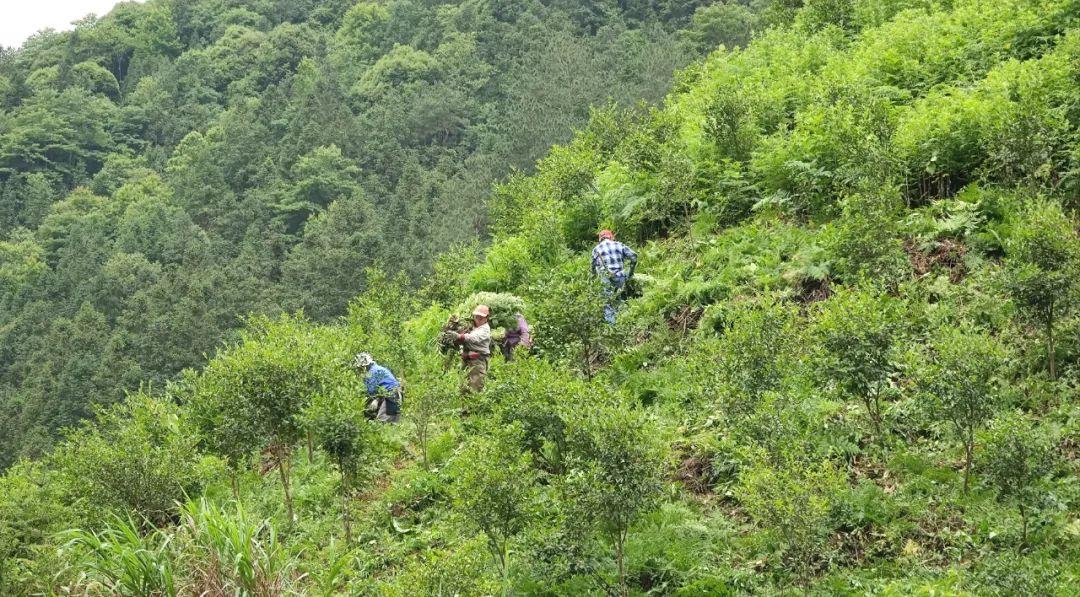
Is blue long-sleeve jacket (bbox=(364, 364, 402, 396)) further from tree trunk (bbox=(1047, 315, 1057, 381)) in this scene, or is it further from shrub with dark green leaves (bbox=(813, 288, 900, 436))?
tree trunk (bbox=(1047, 315, 1057, 381))

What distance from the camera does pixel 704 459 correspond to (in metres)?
9.61

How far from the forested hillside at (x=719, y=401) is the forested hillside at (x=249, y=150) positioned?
1496 centimetres

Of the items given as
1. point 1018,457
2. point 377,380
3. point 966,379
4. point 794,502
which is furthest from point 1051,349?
point 377,380

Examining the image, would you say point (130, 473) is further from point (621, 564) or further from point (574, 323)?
point (621, 564)

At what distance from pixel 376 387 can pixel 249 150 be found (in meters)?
59.8

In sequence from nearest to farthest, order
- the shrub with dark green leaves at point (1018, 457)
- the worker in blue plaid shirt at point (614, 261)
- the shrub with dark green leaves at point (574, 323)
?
the shrub with dark green leaves at point (1018, 457) < the shrub with dark green leaves at point (574, 323) < the worker in blue plaid shirt at point (614, 261)

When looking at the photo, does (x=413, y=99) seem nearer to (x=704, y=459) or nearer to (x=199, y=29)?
(x=199, y=29)

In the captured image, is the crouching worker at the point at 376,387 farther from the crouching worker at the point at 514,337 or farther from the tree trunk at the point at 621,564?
the tree trunk at the point at 621,564

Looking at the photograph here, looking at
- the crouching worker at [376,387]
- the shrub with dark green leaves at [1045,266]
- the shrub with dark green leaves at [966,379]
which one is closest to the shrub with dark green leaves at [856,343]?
the shrub with dark green leaves at [966,379]

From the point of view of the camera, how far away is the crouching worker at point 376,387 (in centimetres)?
1223

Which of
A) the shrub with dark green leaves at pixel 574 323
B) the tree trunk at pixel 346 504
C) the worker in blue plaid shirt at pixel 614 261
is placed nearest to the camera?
the tree trunk at pixel 346 504

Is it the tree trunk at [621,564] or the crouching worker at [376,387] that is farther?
the crouching worker at [376,387]

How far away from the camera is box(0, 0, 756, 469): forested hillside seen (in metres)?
46.9

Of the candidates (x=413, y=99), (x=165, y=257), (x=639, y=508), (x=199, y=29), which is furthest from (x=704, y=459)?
(x=199, y=29)
